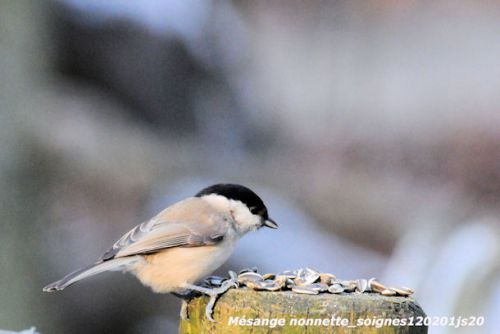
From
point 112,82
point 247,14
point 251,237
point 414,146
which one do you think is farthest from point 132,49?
point 414,146

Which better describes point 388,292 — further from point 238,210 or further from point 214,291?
point 238,210

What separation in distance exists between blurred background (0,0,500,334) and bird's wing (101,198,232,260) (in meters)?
1.03

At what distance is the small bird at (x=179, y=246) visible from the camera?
141 cm

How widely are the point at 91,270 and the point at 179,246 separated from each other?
0.61 ft

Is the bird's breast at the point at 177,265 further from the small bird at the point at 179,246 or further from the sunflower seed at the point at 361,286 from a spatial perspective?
the sunflower seed at the point at 361,286

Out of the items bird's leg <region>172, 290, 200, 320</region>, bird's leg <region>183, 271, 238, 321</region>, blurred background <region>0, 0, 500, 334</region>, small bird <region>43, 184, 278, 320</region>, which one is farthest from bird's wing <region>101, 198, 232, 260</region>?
blurred background <region>0, 0, 500, 334</region>

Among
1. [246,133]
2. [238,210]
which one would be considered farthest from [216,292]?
[246,133]

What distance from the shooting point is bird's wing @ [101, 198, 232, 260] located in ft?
4.66

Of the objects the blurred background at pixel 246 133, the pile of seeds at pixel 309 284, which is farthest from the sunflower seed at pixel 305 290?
the blurred background at pixel 246 133

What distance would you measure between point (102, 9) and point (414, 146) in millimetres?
1333

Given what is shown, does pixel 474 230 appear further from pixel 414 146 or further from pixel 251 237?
pixel 251 237

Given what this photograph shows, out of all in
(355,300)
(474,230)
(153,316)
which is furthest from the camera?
(153,316)

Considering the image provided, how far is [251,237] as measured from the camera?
2609mm

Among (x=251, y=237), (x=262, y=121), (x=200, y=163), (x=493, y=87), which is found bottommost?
(x=251, y=237)
